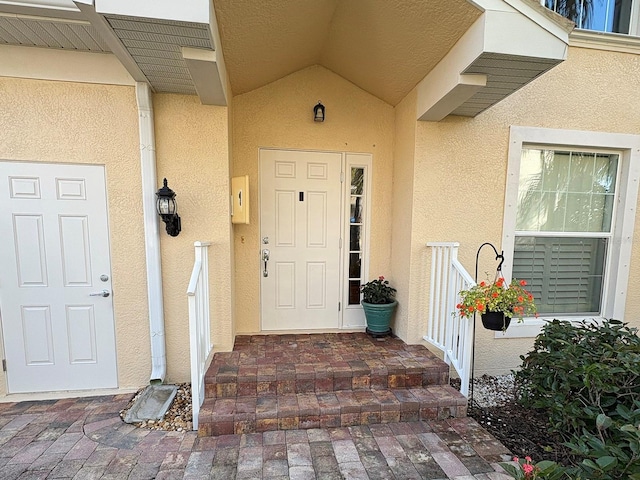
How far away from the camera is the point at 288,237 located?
128 inches

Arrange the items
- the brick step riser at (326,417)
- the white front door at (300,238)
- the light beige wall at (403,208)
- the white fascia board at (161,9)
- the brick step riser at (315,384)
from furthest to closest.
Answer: the white front door at (300,238) < the light beige wall at (403,208) < the brick step riser at (315,384) < the brick step riser at (326,417) < the white fascia board at (161,9)

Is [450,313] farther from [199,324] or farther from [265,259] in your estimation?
[199,324]

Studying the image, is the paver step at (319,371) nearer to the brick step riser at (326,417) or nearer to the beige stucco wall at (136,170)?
the brick step riser at (326,417)

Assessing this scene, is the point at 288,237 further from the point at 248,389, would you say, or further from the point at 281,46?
the point at 281,46

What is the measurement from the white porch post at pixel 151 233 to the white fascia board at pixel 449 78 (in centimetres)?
233

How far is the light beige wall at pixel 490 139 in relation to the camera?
2797 mm

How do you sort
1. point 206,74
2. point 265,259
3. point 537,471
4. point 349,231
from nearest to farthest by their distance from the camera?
point 537,471
point 206,74
point 265,259
point 349,231

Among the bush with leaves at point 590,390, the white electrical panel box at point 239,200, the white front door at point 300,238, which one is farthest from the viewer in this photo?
the white front door at point 300,238

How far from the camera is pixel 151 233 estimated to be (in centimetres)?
247

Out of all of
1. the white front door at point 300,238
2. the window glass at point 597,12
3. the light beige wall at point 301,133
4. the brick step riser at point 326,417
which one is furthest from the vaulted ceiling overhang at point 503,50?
the brick step riser at point 326,417

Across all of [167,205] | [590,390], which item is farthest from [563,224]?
[167,205]

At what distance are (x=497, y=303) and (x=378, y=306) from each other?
3.84 ft

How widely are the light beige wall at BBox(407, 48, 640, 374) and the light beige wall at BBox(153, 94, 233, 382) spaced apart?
5.92 feet

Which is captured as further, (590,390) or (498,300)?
(498,300)
